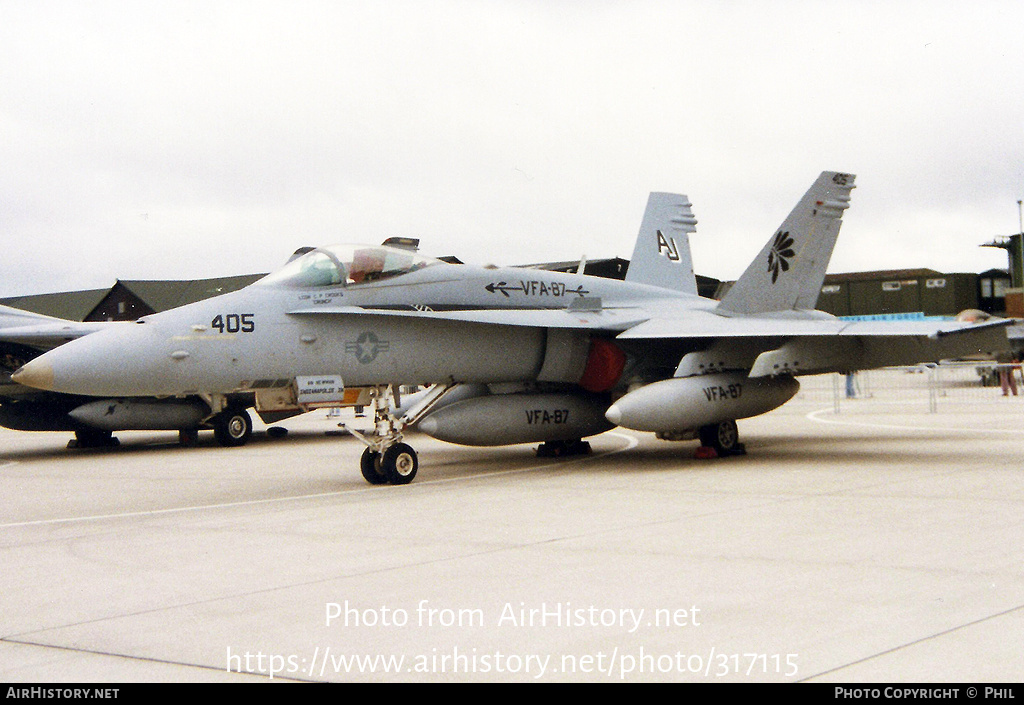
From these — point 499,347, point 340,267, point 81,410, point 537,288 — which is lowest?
point 81,410

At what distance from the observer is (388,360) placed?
9.78m

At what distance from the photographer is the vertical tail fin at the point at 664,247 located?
54.6ft

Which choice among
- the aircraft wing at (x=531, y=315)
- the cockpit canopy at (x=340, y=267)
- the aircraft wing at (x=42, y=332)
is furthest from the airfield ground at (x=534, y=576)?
the aircraft wing at (x=42, y=332)

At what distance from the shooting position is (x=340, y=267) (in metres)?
9.62

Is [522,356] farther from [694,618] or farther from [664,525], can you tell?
[694,618]

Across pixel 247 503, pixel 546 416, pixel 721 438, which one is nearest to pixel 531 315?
pixel 546 416

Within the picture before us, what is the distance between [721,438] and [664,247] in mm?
5691

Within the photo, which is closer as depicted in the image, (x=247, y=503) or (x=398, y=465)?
(x=247, y=503)

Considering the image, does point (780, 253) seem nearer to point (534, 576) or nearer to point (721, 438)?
point (721, 438)

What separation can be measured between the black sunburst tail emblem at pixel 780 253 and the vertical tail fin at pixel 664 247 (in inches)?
137

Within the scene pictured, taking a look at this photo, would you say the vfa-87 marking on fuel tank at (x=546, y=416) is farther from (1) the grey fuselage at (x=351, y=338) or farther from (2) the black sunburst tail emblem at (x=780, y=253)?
(2) the black sunburst tail emblem at (x=780, y=253)

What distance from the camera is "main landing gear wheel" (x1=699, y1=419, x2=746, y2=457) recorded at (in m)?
11.8
